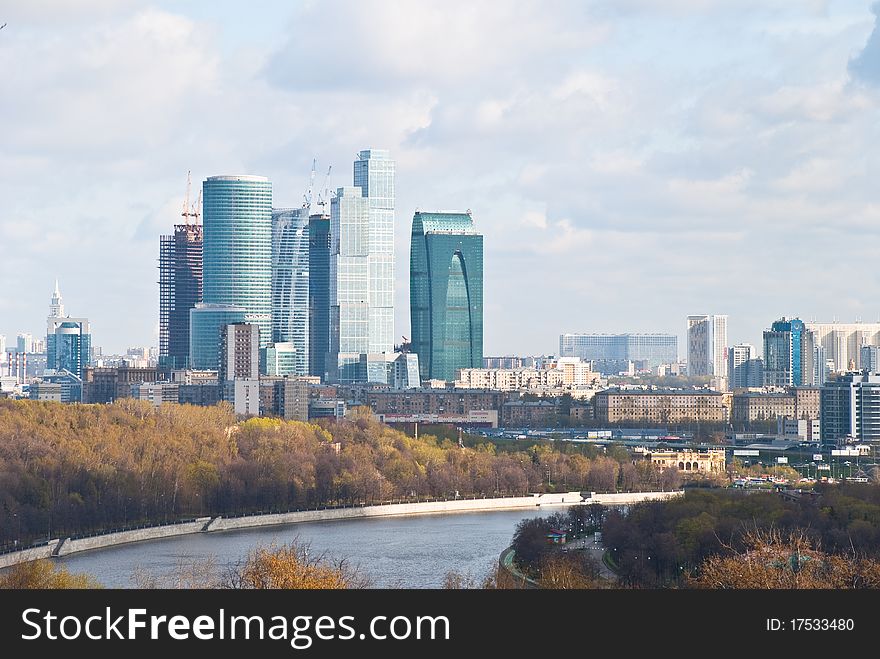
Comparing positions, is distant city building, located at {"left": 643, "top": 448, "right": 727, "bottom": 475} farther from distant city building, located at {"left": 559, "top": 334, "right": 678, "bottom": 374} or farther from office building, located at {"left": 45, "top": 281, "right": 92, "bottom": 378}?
distant city building, located at {"left": 559, "top": 334, "right": 678, "bottom": 374}

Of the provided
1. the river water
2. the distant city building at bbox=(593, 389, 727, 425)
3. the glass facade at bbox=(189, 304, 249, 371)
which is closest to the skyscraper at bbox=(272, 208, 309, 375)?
the glass facade at bbox=(189, 304, 249, 371)

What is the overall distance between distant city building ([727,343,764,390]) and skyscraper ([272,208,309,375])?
1088 inches

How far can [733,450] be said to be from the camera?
188ft

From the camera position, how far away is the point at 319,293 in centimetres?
10662

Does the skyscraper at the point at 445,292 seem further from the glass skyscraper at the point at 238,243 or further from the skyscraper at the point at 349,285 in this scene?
the glass skyscraper at the point at 238,243

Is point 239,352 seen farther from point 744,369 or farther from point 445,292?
point 744,369

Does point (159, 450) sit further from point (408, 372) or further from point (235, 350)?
point (408, 372)

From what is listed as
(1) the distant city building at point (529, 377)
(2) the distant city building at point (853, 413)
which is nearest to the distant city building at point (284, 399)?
(2) the distant city building at point (853, 413)

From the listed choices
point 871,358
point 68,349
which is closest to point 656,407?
point 871,358

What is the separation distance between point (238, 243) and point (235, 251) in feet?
1.62
